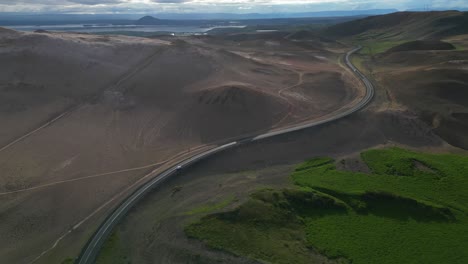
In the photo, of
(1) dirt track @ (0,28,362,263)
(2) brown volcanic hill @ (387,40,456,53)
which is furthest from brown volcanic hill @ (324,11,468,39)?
(1) dirt track @ (0,28,362,263)

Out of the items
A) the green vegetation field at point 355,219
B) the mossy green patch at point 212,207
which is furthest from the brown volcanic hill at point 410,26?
the mossy green patch at point 212,207

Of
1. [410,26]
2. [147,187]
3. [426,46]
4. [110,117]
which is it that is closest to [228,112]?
[110,117]

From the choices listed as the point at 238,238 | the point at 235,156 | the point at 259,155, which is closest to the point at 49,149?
the point at 235,156

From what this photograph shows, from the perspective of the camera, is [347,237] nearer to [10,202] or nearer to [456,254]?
[456,254]

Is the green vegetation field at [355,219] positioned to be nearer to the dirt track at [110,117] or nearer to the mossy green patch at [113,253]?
the mossy green patch at [113,253]

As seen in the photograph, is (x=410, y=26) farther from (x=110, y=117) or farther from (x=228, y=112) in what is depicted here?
(x=110, y=117)

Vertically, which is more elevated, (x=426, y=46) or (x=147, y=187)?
(x=426, y=46)
